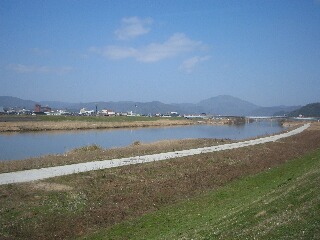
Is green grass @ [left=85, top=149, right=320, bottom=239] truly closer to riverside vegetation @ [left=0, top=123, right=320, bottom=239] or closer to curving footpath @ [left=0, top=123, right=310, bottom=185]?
riverside vegetation @ [left=0, top=123, right=320, bottom=239]

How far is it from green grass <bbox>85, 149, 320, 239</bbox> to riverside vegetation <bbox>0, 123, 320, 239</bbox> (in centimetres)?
3

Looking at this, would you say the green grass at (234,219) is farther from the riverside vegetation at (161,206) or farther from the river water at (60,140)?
the river water at (60,140)

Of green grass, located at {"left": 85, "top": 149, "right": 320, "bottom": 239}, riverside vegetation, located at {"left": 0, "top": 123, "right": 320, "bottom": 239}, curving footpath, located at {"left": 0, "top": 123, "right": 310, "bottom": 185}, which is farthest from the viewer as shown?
curving footpath, located at {"left": 0, "top": 123, "right": 310, "bottom": 185}

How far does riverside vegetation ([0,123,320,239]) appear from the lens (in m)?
13.6

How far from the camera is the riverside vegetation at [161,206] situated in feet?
44.7

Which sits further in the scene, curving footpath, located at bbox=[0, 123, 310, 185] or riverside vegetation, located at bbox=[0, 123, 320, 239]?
curving footpath, located at bbox=[0, 123, 310, 185]

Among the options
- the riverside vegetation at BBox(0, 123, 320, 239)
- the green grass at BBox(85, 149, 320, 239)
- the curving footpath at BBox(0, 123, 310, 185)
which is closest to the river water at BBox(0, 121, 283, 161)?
the curving footpath at BBox(0, 123, 310, 185)

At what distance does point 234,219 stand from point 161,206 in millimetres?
6606

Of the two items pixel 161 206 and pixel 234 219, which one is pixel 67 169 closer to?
pixel 161 206

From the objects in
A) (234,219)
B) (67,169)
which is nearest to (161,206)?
(234,219)

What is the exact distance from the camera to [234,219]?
15039 mm

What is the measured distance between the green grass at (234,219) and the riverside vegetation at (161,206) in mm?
33

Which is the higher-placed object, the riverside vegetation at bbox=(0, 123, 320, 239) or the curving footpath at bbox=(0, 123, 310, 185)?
the curving footpath at bbox=(0, 123, 310, 185)

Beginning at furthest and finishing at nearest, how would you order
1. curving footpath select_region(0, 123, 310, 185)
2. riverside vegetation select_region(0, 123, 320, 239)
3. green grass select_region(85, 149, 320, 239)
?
curving footpath select_region(0, 123, 310, 185)
riverside vegetation select_region(0, 123, 320, 239)
green grass select_region(85, 149, 320, 239)
